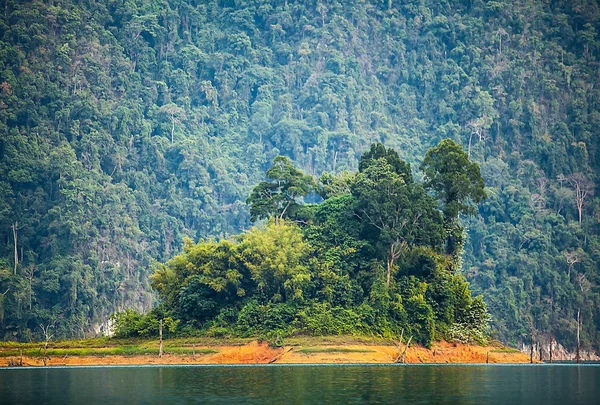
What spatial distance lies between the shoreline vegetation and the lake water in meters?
2.42

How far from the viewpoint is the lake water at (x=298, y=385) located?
50.1m

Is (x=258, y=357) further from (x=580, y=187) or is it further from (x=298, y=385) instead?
(x=580, y=187)

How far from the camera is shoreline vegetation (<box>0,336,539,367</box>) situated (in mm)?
75938

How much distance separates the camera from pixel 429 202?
8256 cm

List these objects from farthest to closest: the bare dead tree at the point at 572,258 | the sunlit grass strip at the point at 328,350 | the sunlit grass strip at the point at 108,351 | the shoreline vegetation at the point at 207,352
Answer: the bare dead tree at the point at 572,258 < the sunlit grass strip at the point at 328,350 < the shoreline vegetation at the point at 207,352 < the sunlit grass strip at the point at 108,351

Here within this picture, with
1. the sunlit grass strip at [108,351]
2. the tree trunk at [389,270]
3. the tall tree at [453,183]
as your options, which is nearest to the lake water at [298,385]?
the sunlit grass strip at [108,351]

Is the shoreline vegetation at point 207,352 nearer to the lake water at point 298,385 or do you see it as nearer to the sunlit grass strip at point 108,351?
the sunlit grass strip at point 108,351

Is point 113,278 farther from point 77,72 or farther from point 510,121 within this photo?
point 510,121

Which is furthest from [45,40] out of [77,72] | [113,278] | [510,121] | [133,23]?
[510,121]

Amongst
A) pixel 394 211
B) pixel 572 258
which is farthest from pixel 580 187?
pixel 394 211

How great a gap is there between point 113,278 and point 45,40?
132ft

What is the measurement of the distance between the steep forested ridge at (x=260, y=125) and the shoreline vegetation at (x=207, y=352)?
4121 centimetres

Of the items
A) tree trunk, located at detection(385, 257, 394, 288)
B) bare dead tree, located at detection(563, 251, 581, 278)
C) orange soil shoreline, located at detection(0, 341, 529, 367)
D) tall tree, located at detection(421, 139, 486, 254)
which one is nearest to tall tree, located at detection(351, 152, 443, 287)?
tree trunk, located at detection(385, 257, 394, 288)

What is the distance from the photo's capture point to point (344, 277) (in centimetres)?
8162
